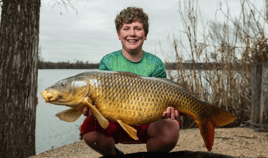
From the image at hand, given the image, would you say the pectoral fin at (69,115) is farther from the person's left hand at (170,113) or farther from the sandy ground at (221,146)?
the sandy ground at (221,146)

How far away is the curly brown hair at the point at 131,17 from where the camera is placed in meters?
2.24

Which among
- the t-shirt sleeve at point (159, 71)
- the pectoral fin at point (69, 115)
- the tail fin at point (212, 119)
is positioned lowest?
the tail fin at point (212, 119)

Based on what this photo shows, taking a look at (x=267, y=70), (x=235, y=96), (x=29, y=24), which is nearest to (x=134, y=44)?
(x=29, y=24)

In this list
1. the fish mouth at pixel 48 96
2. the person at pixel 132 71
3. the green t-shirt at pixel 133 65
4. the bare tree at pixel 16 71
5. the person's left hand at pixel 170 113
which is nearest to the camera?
the fish mouth at pixel 48 96

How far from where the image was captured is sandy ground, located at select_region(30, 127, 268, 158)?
125 inches

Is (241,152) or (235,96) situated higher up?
(235,96)

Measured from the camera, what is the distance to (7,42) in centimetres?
332

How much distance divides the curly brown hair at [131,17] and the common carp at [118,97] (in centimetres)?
70

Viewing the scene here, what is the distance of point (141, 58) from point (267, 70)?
2.55 metres

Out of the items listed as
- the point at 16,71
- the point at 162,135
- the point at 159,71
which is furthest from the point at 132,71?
the point at 16,71

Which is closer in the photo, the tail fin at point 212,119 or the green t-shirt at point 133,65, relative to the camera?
the tail fin at point 212,119

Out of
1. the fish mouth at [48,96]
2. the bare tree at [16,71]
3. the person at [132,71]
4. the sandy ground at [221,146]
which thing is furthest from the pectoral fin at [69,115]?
the bare tree at [16,71]

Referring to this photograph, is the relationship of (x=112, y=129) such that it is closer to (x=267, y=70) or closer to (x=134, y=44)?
(x=134, y=44)

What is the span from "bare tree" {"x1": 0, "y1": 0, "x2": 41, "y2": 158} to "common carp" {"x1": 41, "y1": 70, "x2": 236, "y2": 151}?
6.00ft
